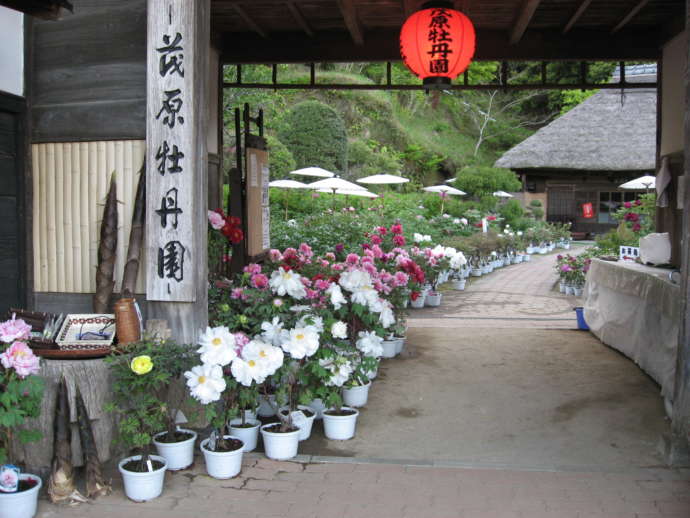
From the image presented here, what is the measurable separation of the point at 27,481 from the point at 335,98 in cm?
2611

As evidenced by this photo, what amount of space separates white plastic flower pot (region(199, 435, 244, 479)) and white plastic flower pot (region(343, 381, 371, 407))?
1436 millimetres

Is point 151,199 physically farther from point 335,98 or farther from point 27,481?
point 335,98

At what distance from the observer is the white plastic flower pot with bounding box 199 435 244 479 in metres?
3.88

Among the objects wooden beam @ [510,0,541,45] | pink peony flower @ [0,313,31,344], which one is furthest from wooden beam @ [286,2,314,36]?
pink peony flower @ [0,313,31,344]

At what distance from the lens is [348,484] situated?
3.87m

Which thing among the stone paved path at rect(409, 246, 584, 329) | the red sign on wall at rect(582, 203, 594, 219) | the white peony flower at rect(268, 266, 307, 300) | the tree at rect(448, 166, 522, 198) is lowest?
the stone paved path at rect(409, 246, 584, 329)

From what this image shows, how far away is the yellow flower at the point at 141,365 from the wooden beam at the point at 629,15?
5.48m

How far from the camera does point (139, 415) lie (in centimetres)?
361

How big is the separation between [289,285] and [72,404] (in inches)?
60.0

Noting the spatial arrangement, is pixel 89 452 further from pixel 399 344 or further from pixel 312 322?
pixel 399 344

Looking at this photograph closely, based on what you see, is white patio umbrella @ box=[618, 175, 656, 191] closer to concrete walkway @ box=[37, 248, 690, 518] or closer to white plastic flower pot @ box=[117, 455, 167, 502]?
concrete walkway @ box=[37, 248, 690, 518]

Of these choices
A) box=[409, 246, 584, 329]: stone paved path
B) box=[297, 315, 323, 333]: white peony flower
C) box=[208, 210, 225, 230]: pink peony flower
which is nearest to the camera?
box=[297, 315, 323, 333]: white peony flower

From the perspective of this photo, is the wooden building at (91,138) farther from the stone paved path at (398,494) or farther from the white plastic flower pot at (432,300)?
the white plastic flower pot at (432,300)

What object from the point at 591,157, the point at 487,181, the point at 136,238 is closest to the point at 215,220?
the point at 136,238
